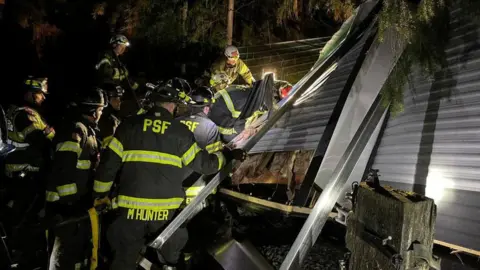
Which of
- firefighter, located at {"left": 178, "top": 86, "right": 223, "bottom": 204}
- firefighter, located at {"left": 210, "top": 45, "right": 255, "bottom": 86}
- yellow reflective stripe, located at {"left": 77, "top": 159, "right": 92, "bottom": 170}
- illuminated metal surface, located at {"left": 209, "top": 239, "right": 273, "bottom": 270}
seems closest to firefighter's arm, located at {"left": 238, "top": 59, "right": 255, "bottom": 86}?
firefighter, located at {"left": 210, "top": 45, "right": 255, "bottom": 86}

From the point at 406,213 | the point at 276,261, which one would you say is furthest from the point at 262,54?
the point at 406,213

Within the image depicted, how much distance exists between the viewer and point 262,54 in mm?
10102

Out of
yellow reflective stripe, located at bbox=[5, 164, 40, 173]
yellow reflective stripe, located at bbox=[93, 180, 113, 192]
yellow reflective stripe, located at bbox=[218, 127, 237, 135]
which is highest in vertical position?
yellow reflective stripe, located at bbox=[218, 127, 237, 135]

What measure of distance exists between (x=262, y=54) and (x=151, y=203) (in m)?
6.77

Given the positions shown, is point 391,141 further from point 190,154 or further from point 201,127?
point 201,127

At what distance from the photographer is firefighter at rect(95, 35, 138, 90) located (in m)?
8.66

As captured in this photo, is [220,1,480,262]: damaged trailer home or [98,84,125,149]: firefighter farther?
[98,84,125,149]: firefighter

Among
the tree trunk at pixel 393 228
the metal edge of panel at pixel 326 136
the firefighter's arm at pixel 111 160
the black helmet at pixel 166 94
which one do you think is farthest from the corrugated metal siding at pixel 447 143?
the firefighter's arm at pixel 111 160

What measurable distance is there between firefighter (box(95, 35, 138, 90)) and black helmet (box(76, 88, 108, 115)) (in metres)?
3.23

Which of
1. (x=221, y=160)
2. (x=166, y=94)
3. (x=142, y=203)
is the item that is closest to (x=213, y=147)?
(x=221, y=160)

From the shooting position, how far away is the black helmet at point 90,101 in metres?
5.29

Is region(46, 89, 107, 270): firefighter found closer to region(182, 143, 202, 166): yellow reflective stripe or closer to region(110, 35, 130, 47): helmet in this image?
region(182, 143, 202, 166): yellow reflective stripe

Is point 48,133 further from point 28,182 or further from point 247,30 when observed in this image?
point 247,30

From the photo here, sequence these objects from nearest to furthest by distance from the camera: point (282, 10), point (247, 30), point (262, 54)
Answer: point (262, 54) → point (282, 10) → point (247, 30)
